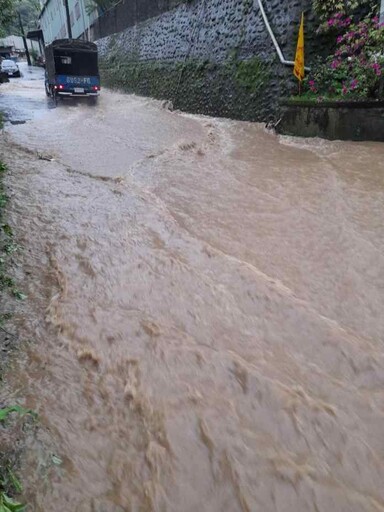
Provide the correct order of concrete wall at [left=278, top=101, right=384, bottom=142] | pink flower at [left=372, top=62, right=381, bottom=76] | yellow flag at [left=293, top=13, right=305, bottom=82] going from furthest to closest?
1. yellow flag at [left=293, top=13, right=305, bottom=82]
2. concrete wall at [left=278, top=101, right=384, bottom=142]
3. pink flower at [left=372, top=62, right=381, bottom=76]

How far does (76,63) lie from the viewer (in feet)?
60.1

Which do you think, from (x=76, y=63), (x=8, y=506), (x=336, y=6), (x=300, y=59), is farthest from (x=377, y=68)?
(x=76, y=63)

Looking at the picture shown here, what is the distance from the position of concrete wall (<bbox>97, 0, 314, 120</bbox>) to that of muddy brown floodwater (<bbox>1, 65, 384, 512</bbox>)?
5243mm

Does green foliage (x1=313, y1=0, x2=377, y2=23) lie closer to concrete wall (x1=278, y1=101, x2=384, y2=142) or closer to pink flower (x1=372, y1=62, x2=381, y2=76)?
pink flower (x1=372, y1=62, x2=381, y2=76)

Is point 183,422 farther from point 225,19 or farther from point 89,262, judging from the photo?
point 225,19

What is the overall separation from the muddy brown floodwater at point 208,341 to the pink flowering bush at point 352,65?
8.10 ft

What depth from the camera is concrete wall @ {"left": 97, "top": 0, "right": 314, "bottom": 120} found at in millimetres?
10570

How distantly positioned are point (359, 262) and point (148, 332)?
2259 mm

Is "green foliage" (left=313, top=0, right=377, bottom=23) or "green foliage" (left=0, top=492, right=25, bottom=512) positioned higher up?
"green foliage" (left=313, top=0, right=377, bottom=23)

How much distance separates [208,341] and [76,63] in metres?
18.6

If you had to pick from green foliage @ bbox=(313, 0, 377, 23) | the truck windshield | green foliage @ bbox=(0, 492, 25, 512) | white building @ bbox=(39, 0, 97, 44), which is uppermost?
white building @ bbox=(39, 0, 97, 44)

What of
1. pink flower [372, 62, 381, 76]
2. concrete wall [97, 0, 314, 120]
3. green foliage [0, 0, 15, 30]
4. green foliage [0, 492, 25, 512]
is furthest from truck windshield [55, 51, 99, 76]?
green foliage [0, 492, 25, 512]

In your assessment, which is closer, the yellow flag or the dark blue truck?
the yellow flag

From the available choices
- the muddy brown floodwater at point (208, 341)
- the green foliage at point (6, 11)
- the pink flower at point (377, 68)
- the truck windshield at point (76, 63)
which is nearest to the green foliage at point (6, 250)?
the muddy brown floodwater at point (208, 341)
